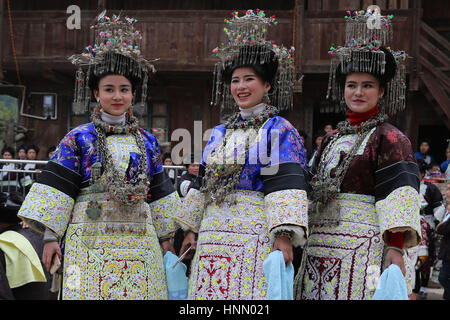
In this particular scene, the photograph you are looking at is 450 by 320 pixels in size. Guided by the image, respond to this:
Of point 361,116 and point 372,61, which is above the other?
point 372,61

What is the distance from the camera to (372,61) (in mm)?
3254

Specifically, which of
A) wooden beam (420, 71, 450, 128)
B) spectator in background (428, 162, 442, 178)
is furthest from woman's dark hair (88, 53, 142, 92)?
wooden beam (420, 71, 450, 128)

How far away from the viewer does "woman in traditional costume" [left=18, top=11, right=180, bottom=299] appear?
3168 mm

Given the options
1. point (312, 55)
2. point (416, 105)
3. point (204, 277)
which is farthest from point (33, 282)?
point (416, 105)

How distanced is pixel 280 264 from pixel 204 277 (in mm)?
486

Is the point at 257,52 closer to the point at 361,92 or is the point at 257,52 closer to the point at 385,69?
the point at 361,92

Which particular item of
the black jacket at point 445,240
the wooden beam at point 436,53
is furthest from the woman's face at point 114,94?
the wooden beam at point 436,53

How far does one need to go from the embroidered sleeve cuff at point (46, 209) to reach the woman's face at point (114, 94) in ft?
1.92

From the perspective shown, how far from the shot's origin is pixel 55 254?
125 inches

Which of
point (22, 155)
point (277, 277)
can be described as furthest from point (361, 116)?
point (22, 155)

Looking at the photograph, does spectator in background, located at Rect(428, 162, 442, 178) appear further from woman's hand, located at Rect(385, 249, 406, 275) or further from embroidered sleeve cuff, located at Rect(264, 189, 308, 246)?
embroidered sleeve cuff, located at Rect(264, 189, 308, 246)

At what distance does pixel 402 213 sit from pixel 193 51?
29.7 ft

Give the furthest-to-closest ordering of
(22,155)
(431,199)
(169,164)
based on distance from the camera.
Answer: (22,155) < (169,164) < (431,199)

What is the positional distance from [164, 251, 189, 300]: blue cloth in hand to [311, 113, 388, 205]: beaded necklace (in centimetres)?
89
